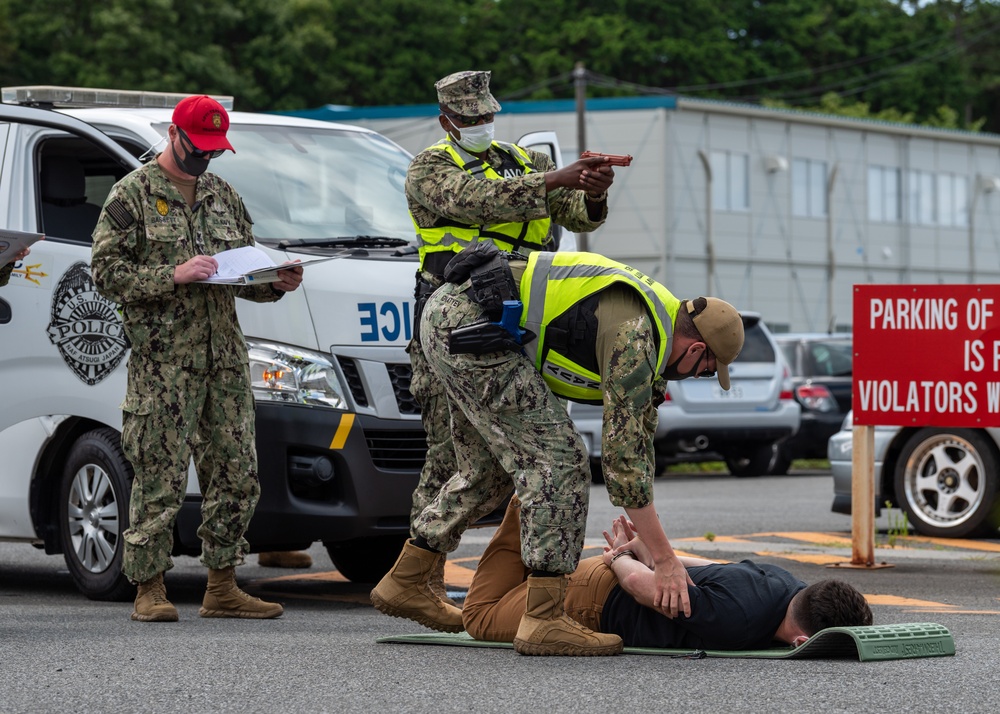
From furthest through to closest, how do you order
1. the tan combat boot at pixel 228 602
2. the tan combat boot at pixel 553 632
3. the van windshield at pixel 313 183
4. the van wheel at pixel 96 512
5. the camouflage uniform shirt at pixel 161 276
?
the van windshield at pixel 313 183 < the van wheel at pixel 96 512 < the tan combat boot at pixel 228 602 < the camouflage uniform shirt at pixel 161 276 < the tan combat boot at pixel 553 632

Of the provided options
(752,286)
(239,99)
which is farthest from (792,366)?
(239,99)

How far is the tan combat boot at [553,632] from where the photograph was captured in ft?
18.4

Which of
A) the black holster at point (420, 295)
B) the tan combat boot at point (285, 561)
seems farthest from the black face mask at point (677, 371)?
the tan combat boot at point (285, 561)

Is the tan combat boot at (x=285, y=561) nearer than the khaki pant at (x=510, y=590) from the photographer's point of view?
No

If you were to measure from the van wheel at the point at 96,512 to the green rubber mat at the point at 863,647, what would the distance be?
2735 mm

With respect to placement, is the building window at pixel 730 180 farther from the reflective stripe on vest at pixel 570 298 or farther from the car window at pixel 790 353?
the reflective stripe on vest at pixel 570 298

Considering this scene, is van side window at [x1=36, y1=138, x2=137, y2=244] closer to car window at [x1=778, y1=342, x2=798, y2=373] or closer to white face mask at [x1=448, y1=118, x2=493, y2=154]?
white face mask at [x1=448, y1=118, x2=493, y2=154]

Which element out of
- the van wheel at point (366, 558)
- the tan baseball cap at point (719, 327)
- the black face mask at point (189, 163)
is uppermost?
the black face mask at point (189, 163)

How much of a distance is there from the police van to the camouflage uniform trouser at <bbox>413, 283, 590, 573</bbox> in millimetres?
1611

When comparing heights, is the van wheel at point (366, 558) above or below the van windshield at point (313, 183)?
below

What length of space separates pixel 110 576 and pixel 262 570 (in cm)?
194

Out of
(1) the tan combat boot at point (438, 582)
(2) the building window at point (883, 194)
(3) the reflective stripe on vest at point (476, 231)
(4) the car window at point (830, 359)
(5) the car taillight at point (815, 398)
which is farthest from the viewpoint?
(2) the building window at point (883, 194)

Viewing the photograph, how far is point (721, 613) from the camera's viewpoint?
18.2ft

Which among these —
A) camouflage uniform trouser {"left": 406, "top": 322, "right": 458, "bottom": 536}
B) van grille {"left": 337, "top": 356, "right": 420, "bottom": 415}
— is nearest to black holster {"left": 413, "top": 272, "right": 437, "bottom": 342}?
camouflage uniform trouser {"left": 406, "top": 322, "right": 458, "bottom": 536}
